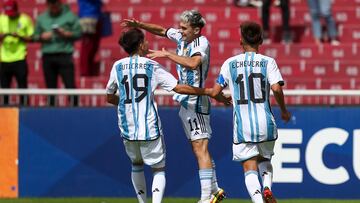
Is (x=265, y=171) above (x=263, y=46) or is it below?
below

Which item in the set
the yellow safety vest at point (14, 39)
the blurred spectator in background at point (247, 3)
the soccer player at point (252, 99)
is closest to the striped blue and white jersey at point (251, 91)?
the soccer player at point (252, 99)

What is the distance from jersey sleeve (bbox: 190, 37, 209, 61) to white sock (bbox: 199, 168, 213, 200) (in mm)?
1228

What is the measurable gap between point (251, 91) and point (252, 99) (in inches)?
3.2

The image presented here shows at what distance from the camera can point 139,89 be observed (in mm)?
13203

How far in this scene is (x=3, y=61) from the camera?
59.4 ft

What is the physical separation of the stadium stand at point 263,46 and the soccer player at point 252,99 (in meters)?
6.16

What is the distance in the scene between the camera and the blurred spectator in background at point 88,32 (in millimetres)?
19391

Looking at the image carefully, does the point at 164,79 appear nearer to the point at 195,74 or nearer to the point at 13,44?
the point at 195,74

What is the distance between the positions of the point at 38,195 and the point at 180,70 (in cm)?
313

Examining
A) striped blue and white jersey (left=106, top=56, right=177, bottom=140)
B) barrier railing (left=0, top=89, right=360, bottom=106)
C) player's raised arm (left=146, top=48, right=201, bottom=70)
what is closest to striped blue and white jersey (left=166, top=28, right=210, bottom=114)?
player's raised arm (left=146, top=48, right=201, bottom=70)

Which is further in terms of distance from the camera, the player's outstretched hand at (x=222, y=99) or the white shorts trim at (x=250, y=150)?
the player's outstretched hand at (x=222, y=99)

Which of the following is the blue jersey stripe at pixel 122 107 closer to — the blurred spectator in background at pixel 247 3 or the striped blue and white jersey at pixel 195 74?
the striped blue and white jersey at pixel 195 74

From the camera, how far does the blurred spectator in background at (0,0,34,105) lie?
18.0 m

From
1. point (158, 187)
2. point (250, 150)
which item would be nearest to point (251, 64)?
point (250, 150)
